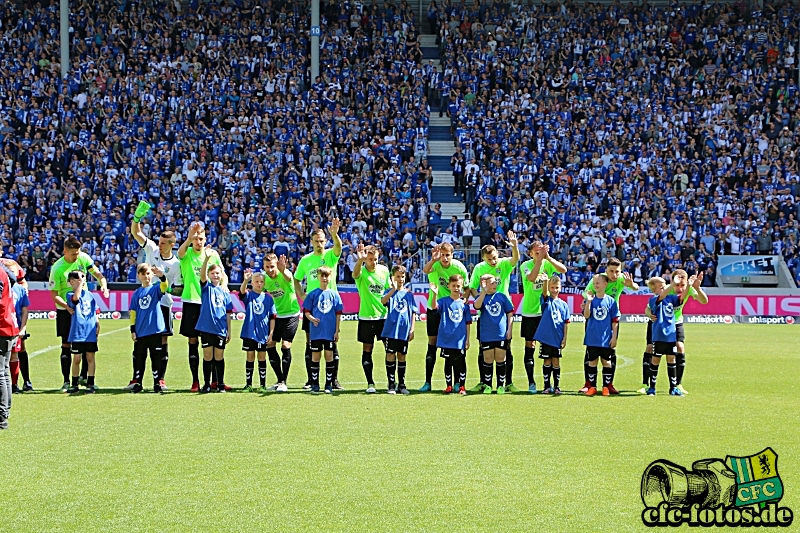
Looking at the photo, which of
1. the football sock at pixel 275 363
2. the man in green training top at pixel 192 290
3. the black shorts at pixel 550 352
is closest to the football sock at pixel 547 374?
the black shorts at pixel 550 352

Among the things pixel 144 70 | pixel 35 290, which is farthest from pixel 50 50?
pixel 35 290

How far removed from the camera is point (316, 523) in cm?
695

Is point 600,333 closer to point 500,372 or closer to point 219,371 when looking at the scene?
point 500,372

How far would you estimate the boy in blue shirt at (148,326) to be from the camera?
13.8m

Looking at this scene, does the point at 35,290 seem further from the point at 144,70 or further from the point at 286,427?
the point at 286,427

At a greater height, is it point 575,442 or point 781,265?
point 781,265

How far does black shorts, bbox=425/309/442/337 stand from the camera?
14242 millimetres

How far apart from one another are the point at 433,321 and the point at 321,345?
5.41 feet

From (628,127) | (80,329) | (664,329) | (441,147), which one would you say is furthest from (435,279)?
(628,127)

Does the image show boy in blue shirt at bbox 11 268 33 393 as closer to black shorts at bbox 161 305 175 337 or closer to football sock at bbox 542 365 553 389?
black shorts at bbox 161 305 175 337

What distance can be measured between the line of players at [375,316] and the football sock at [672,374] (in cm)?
12

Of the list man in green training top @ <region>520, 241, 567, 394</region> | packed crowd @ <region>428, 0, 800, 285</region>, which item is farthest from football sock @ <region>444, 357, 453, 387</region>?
packed crowd @ <region>428, 0, 800, 285</region>

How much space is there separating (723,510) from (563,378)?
9.24 meters

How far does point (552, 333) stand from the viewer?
14.1 metres
